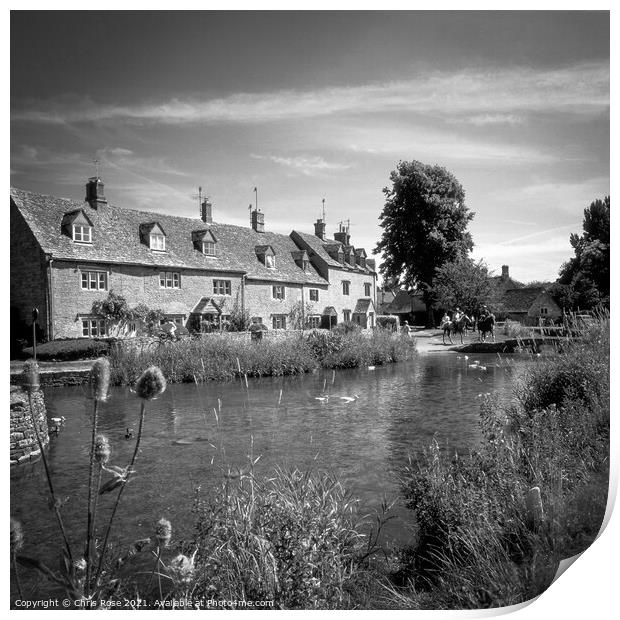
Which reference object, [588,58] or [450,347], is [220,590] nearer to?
[588,58]

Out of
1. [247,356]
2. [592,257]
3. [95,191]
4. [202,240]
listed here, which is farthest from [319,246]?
[95,191]

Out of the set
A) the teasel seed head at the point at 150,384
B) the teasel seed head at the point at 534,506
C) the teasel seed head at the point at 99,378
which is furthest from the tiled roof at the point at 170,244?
the teasel seed head at the point at 534,506

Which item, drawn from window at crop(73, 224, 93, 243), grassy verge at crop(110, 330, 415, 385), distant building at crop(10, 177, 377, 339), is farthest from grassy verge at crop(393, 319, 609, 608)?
grassy verge at crop(110, 330, 415, 385)

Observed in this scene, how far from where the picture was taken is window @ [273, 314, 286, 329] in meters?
24.7

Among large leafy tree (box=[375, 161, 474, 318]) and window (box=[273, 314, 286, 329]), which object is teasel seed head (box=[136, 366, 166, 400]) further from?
window (box=[273, 314, 286, 329])

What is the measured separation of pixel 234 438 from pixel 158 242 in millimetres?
12388

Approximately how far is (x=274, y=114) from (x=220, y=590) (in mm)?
2832

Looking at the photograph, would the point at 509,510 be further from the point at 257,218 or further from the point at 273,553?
the point at 257,218

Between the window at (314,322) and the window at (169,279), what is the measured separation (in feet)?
29.6

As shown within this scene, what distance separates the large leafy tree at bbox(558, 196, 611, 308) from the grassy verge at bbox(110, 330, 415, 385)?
5.51 meters

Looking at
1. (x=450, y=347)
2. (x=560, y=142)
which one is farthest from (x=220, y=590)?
(x=450, y=347)

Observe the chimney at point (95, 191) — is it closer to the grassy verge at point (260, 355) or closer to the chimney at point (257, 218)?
the chimney at point (257, 218)

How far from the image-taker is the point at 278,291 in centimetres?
2502

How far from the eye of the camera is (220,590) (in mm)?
2500
